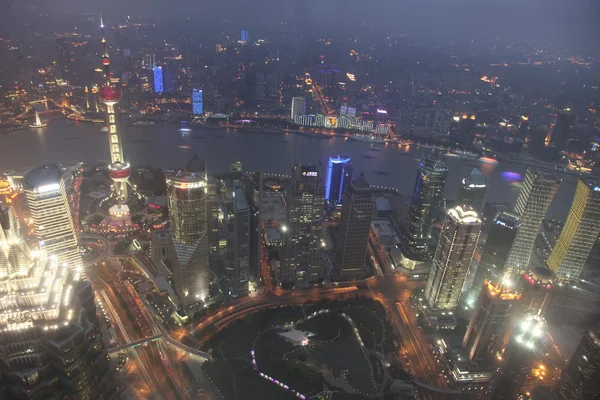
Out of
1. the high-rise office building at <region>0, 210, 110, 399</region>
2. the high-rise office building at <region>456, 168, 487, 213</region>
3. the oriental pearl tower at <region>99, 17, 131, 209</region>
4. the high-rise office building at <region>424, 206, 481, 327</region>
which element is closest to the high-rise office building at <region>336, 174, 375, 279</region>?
the high-rise office building at <region>424, 206, 481, 327</region>

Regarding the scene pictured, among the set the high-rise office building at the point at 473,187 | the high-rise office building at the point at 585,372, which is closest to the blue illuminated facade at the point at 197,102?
the high-rise office building at the point at 473,187

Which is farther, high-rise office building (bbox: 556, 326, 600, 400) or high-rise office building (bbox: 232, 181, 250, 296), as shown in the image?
high-rise office building (bbox: 232, 181, 250, 296)

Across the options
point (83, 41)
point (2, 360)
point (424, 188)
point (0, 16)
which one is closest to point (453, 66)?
point (424, 188)

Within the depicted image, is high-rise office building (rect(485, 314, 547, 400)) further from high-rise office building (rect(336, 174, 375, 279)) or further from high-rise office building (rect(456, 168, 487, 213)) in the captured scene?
high-rise office building (rect(456, 168, 487, 213))

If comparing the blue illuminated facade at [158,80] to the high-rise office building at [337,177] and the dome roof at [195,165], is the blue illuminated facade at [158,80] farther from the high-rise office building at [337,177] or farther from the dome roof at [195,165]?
the dome roof at [195,165]

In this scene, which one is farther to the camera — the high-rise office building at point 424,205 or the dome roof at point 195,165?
the high-rise office building at point 424,205

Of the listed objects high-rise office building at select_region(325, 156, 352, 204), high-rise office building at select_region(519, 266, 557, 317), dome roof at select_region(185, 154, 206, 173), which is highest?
dome roof at select_region(185, 154, 206, 173)

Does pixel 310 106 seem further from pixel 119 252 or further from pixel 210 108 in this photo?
pixel 119 252
